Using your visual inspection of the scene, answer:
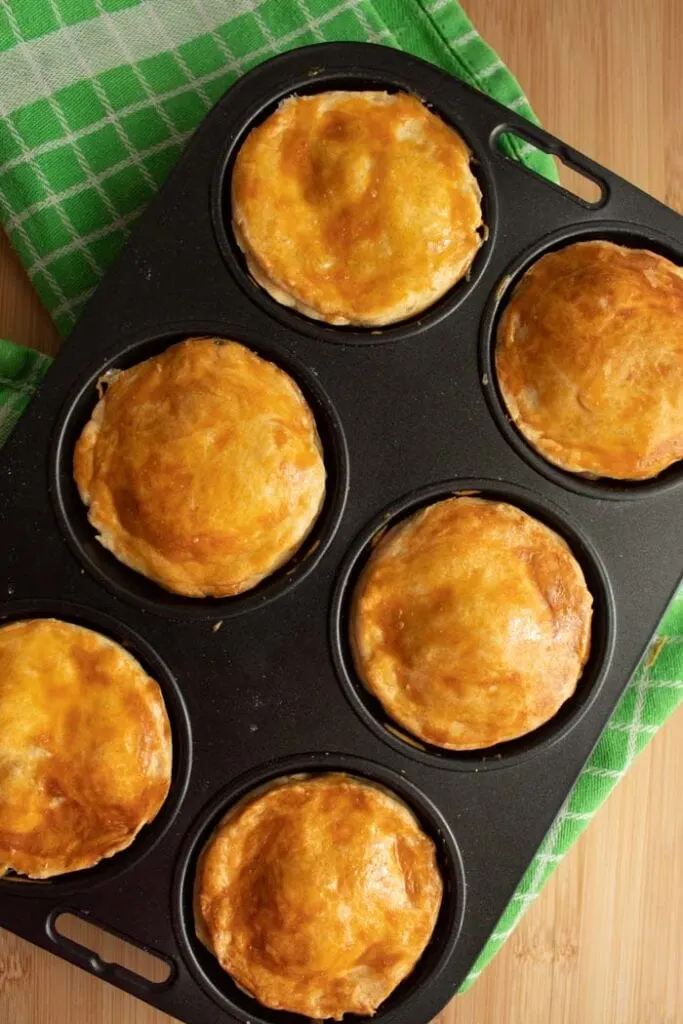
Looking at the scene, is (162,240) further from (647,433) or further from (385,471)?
(647,433)

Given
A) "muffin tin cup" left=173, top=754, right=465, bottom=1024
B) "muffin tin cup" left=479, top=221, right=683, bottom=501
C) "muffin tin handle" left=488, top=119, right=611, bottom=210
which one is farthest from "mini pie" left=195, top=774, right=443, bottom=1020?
"muffin tin handle" left=488, top=119, right=611, bottom=210

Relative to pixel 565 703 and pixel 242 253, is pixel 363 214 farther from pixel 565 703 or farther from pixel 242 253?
pixel 565 703

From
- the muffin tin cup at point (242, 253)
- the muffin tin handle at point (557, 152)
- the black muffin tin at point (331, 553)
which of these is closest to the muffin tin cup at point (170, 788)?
the black muffin tin at point (331, 553)

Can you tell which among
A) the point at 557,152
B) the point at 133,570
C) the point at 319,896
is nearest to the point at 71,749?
the point at 133,570

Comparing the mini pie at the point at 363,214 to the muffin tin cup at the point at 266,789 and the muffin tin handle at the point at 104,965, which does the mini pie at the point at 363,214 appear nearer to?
the muffin tin cup at the point at 266,789

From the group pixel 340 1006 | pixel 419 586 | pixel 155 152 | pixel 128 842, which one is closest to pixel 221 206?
pixel 155 152
